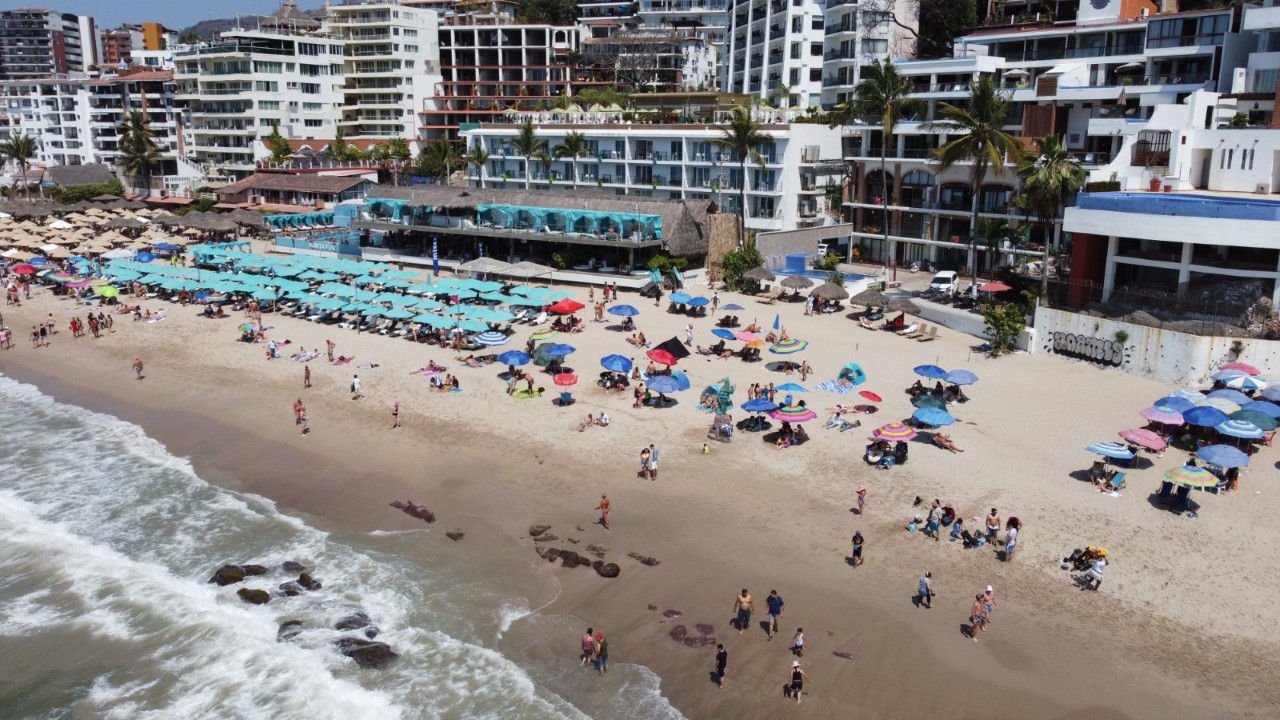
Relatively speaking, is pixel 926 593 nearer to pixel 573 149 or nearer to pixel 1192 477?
pixel 1192 477

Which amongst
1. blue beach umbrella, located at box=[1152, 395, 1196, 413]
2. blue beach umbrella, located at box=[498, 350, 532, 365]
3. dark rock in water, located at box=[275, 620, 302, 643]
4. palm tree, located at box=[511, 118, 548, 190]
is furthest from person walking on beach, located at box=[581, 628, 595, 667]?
palm tree, located at box=[511, 118, 548, 190]

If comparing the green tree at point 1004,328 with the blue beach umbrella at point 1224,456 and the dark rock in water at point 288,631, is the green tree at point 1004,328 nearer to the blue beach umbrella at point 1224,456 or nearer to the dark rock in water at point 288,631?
the blue beach umbrella at point 1224,456

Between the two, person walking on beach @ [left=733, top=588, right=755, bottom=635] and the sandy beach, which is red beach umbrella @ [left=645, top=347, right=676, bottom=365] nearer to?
the sandy beach

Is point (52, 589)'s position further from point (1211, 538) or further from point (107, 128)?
point (107, 128)

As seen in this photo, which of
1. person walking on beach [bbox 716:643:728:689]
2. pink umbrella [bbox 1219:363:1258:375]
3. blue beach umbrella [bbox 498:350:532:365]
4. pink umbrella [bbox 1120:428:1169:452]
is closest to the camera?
person walking on beach [bbox 716:643:728:689]

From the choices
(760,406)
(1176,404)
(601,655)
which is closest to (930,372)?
(760,406)

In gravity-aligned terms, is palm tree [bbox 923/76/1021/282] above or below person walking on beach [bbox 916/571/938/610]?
above

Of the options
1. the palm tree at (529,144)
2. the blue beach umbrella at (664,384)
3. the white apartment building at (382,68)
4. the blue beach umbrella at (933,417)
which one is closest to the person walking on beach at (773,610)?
the blue beach umbrella at (933,417)

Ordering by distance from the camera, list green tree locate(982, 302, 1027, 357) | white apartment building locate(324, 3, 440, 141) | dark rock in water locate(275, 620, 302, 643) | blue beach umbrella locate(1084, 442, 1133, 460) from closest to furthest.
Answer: dark rock in water locate(275, 620, 302, 643) < blue beach umbrella locate(1084, 442, 1133, 460) < green tree locate(982, 302, 1027, 357) < white apartment building locate(324, 3, 440, 141)
